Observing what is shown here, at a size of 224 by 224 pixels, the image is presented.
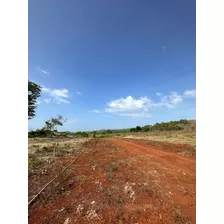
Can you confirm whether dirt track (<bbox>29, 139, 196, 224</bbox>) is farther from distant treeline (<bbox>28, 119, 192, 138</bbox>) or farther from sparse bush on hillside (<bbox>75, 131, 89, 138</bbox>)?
sparse bush on hillside (<bbox>75, 131, 89, 138</bbox>)

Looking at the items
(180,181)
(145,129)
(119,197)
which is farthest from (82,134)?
(119,197)

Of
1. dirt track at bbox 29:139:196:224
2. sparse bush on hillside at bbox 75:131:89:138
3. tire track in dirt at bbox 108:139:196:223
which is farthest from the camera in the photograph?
sparse bush on hillside at bbox 75:131:89:138

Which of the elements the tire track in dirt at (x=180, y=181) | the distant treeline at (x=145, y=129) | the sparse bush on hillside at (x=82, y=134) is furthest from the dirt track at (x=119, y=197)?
the sparse bush on hillside at (x=82, y=134)

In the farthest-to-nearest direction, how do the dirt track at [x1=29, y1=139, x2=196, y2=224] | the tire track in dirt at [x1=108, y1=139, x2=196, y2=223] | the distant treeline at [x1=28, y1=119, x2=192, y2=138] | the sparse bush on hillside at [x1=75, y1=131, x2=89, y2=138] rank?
1. the distant treeline at [x1=28, y1=119, x2=192, y2=138]
2. the sparse bush on hillside at [x1=75, y1=131, x2=89, y2=138]
3. the tire track in dirt at [x1=108, y1=139, x2=196, y2=223]
4. the dirt track at [x1=29, y1=139, x2=196, y2=224]

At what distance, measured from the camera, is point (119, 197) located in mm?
2619

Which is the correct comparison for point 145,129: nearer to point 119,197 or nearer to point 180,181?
point 180,181

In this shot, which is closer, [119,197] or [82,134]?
[119,197]

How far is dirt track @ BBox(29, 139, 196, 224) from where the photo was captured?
2.12m

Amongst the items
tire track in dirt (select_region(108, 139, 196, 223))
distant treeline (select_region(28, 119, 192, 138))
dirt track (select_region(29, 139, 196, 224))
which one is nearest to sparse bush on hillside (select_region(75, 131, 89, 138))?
distant treeline (select_region(28, 119, 192, 138))

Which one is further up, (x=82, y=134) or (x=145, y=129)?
(x=145, y=129)
